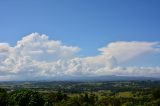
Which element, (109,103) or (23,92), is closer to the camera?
(23,92)

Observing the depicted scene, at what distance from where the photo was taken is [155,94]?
181 meters

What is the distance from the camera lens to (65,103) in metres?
129

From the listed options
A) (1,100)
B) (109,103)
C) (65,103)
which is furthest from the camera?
(109,103)

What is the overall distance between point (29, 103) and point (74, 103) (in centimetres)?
3089

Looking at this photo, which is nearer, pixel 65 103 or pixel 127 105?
pixel 65 103

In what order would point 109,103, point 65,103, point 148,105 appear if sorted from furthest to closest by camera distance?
point 109,103 → point 148,105 → point 65,103

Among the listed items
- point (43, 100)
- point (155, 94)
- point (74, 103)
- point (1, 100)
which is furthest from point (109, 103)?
point (1, 100)

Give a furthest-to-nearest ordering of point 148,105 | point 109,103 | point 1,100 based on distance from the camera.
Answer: point 109,103, point 148,105, point 1,100

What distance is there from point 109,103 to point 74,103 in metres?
41.8

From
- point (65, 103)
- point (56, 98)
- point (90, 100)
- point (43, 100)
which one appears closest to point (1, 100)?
point (43, 100)

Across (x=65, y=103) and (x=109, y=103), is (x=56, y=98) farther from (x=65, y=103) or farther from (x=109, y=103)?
(x=109, y=103)

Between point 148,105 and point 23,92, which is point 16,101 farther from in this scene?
point 148,105

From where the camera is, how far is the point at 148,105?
460 ft

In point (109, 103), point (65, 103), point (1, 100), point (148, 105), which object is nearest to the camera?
point (1, 100)
